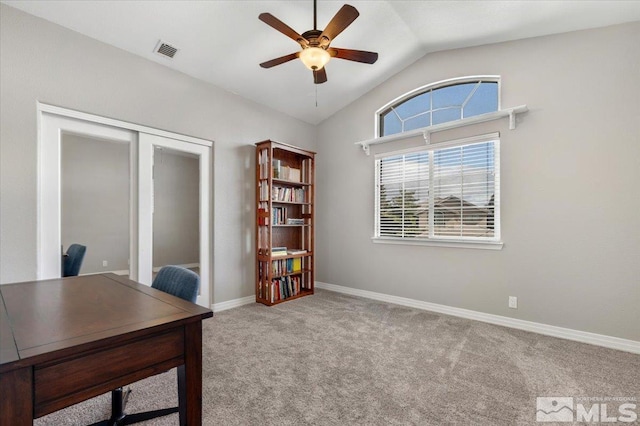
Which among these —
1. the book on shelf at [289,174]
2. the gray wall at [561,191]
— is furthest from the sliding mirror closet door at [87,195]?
the gray wall at [561,191]

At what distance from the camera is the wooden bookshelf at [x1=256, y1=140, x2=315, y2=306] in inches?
159

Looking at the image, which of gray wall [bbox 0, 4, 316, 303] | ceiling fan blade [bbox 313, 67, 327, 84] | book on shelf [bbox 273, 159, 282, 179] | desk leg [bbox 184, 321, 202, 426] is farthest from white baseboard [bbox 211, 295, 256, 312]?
ceiling fan blade [bbox 313, 67, 327, 84]

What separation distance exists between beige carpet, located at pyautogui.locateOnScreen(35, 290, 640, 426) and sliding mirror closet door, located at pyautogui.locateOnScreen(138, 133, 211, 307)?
2.89 ft

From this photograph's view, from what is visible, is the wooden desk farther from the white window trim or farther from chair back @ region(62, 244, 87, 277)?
the white window trim

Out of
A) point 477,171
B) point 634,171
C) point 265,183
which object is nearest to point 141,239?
point 265,183

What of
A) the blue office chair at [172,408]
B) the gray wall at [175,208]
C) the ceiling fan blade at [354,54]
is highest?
the ceiling fan blade at [354,54]

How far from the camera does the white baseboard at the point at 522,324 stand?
2717 mm

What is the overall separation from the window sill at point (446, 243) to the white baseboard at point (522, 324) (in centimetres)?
77

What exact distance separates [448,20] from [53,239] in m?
4.44

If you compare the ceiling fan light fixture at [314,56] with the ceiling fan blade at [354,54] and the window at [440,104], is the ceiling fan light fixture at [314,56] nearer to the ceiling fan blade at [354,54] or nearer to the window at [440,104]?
the ceiling fan blade at [354,54]

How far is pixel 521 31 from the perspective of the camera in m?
3.10

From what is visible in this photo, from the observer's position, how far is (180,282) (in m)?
1.72

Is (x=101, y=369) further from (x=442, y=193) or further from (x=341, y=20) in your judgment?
(x=442, y=193)

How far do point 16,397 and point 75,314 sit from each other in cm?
43
